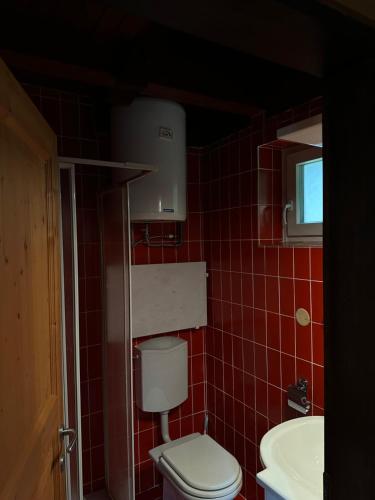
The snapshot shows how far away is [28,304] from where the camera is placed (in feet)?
2.90

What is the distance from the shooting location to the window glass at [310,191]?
1698mm

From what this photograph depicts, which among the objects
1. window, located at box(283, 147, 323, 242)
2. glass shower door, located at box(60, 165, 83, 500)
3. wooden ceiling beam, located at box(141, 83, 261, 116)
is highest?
wooden ceiling beam, located at box(141, 83, 261, 116)

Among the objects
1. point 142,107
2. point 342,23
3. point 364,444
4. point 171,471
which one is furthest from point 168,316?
point 342,23

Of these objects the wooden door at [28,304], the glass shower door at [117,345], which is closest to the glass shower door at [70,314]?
the wooden door at [28,304]

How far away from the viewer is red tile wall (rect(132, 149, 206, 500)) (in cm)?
208

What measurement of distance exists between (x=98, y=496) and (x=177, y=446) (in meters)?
0.56

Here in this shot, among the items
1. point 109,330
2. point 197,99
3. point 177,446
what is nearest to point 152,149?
point 197,99

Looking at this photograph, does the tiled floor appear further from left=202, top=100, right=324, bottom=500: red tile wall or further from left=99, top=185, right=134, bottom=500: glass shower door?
left=202, top=100, right=324, bottom=500: red tile wall

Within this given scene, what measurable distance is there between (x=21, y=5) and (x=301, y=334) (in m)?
1.76

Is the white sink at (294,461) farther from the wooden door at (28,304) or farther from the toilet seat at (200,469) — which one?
the wooden door at (28,304)

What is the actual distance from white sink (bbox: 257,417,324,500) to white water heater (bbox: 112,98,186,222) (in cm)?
111

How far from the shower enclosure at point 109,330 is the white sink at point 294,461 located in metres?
0.65

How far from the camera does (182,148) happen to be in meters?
1.79

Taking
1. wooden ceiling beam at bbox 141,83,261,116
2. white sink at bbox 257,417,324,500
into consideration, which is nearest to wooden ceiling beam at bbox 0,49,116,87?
wooden ceiling beam at bbox 141,83,261,116
